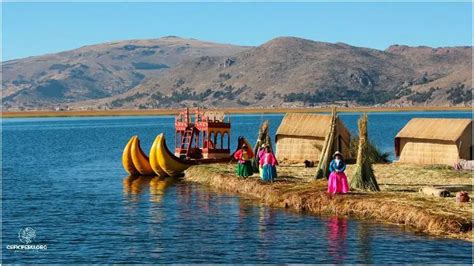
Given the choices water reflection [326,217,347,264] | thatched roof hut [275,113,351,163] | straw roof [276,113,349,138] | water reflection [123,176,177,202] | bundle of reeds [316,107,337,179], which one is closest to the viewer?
water reflection [326,217,347,264]

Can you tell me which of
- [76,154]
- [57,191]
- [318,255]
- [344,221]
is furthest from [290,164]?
[76,154]

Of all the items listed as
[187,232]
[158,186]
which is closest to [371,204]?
[187,232]

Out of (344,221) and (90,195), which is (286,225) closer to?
(344,221)

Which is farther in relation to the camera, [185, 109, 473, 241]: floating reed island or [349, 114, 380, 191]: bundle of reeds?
[349, 114, 380, 191]: bundle of reeds

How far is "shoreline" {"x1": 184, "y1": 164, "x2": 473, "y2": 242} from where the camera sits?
92.8 ft

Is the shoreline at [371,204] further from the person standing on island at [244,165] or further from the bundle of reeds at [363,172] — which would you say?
the person standing on island at [244,165]

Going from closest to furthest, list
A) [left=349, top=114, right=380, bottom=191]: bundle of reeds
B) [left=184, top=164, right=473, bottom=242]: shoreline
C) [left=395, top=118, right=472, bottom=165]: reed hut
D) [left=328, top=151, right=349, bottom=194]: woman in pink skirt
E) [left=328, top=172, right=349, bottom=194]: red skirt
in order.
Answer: [left=184, top=164, right=473, bottom=242]: shoreline < [left=328, top=151, right=349, bottom=194]: woman in pink skirt < [left=328, top=172, right=349, bottom=194]: red skirt < [left=349, top=114, right=380, bottom=191]: bundle of reeds < [left=395, top=118, right=472, bottom=165]: reed hut

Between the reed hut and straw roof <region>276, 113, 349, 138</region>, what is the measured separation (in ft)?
13.5

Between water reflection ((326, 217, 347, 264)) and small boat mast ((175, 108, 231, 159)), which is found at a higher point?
small boat mast ((175, 108, 231, 159))

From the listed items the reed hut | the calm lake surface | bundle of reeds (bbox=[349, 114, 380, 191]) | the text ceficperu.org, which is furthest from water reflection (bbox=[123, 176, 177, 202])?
the reed hut

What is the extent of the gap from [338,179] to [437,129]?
49.6 feet

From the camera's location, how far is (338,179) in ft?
111

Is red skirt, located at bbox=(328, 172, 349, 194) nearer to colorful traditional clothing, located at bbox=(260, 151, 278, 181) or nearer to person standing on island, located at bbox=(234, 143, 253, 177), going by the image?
colorful traditional clothing, located at bbox=(260, 151, 278, 181)

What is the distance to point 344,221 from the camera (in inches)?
1225
